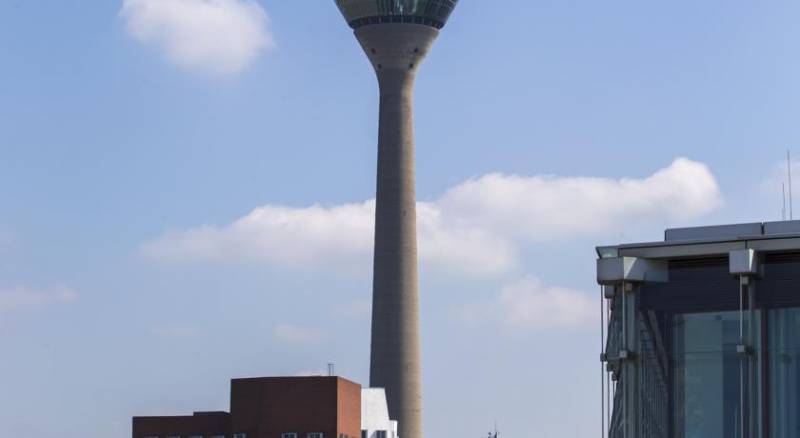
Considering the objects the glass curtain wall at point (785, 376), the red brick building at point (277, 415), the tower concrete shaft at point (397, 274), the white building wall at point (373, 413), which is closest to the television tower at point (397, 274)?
the tower concrete shaft at point (397, 274)

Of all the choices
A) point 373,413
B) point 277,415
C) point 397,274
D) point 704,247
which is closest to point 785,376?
point 704,247

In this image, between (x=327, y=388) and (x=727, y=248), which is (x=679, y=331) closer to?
(x=727, y=248)

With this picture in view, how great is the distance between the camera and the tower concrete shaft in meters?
185

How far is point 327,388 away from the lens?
130 metres

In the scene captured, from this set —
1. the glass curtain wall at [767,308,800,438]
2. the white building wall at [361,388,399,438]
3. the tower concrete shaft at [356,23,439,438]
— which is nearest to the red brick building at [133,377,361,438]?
the white building wall at [361,388,399,438]

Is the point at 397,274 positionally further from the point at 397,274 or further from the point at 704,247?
the point at 704,247

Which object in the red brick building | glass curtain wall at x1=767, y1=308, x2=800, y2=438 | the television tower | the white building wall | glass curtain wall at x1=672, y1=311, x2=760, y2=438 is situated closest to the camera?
glass curtain wall at x1=767, y1=308, x2=800, y2=438

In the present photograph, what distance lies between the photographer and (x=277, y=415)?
131m

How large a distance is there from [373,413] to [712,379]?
127 meters

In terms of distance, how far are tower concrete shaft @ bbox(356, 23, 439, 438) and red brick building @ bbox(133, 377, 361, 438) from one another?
47297 mm

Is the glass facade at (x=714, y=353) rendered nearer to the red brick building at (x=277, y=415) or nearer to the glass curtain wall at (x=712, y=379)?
the glass curtain wall at (x=712, y=379)

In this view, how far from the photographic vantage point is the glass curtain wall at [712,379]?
24.2 metres

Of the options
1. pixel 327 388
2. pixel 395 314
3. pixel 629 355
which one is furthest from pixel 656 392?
pixel 395 314

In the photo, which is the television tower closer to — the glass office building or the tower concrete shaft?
the tower concrete shaft
